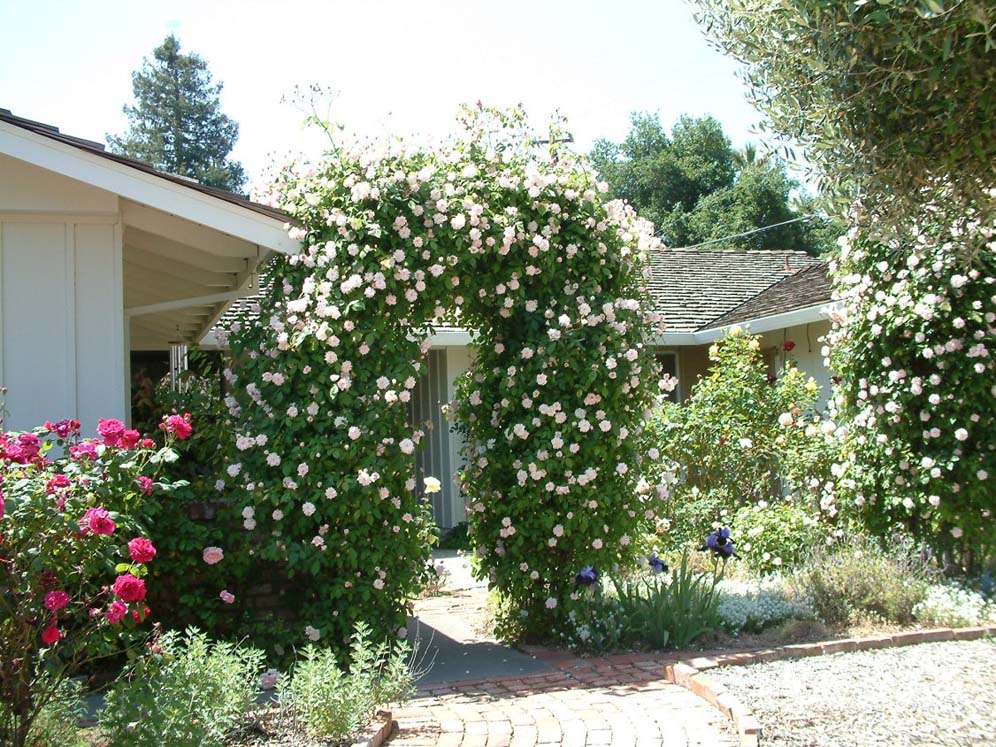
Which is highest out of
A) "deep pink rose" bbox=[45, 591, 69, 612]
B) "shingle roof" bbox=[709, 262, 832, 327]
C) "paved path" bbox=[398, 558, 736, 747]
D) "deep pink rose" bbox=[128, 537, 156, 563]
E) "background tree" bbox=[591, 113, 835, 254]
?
"background tree" bbox=[591, 113, 835, 254]

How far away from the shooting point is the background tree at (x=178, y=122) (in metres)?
46.7

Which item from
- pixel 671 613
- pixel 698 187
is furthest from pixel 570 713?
pixel 698 187

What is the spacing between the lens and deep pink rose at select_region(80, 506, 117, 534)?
413 cm

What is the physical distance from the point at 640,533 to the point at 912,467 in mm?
2417

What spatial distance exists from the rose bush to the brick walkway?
159 cm

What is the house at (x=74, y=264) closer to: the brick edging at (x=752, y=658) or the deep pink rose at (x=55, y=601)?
the deep pink rose at (x=55, y=601)

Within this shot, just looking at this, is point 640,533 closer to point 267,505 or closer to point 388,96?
point 267,505

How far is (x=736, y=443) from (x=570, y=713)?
482 cm

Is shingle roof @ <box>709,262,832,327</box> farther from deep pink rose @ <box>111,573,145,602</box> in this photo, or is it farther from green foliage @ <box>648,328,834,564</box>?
deep pink rose @ <box>111,573,145,602</box>

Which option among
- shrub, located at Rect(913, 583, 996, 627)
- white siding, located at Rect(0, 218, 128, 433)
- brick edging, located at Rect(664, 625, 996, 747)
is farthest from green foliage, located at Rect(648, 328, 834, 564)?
white siding, located at Rect(0, 218, 128, 433)

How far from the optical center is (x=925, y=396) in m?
7.96

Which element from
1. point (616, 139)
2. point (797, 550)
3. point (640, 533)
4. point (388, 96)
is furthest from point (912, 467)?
point (616, 139)

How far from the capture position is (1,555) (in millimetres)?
4148

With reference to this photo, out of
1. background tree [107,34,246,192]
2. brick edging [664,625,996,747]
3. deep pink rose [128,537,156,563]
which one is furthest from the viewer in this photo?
background tree [107,34,246,192]
